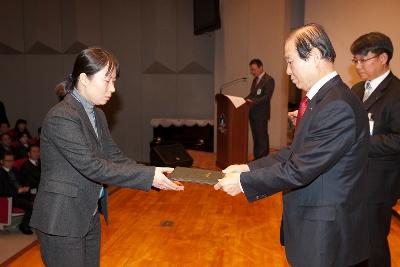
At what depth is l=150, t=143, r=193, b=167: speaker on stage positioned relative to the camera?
4832 millimetres

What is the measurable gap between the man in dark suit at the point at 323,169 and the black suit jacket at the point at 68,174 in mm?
717

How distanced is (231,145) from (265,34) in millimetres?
2580

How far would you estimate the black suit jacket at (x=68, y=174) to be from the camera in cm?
171

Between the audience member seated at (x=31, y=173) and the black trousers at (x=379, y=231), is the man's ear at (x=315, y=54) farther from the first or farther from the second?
the audience member seated at (x=31, y=173)

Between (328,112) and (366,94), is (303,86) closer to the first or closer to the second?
(328,112)

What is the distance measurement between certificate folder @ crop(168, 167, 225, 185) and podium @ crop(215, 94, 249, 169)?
3489 mm

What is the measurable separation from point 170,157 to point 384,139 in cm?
309

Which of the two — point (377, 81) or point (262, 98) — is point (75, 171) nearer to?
point (377, 81)

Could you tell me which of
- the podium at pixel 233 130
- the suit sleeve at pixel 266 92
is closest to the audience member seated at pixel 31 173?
the podium at pixel 233 130

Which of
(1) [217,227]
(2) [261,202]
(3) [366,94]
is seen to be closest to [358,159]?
(3) [366,94]

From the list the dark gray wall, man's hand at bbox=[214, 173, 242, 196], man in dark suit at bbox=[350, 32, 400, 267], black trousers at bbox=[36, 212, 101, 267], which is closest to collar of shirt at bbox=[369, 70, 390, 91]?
man in dark suit at bbox=[350, 32, 400, 267]

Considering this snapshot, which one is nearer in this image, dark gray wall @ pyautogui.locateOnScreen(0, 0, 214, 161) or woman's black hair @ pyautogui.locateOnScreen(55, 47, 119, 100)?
woman's black hair @ pyautogui.locateOnScreen(55, 47, 119, 100)

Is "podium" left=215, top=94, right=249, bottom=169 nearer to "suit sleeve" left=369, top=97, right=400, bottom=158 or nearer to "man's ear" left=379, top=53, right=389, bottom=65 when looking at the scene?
"man's ear" left=379, top=53, right=389, bottom=65

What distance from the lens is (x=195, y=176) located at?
2.05 m
